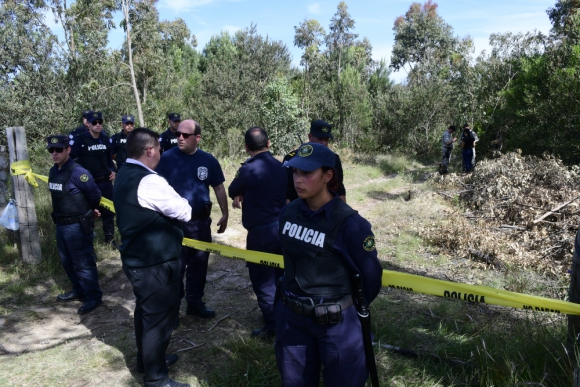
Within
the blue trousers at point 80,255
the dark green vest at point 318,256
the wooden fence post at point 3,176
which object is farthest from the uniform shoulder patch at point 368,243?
the wooden fence post at point 3,176

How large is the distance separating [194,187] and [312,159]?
7.35ft

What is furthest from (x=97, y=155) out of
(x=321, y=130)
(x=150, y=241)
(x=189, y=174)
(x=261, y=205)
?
(x=150, y=241)

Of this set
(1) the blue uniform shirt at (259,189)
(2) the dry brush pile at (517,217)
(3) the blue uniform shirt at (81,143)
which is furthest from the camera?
(3) the blue uniform shirt at (81,143)

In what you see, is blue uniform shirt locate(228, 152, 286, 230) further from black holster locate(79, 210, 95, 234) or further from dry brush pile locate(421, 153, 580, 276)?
dry brush pile locate(421, 153, 580, 276)

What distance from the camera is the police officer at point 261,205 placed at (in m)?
3.83

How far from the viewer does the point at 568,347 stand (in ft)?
8.87

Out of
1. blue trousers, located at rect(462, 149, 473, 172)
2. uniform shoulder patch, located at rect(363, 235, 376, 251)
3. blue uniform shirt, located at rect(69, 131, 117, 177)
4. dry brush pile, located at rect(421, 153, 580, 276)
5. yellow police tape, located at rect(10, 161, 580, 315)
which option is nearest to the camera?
uniform shoulder patch, located at rect(363, 235, 376, 251)

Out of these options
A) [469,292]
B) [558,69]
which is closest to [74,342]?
[469,292]

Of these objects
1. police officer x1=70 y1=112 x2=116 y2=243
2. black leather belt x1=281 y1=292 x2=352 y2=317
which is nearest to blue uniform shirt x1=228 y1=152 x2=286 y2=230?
black leather belt x1=281 y1=292 x2=352 y2=317

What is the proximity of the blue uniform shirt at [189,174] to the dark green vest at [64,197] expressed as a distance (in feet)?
3.81

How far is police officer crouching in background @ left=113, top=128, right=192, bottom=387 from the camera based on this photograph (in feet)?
9.55

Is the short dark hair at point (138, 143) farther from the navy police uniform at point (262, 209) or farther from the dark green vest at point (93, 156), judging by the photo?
the dark green vest at point (93, 156)

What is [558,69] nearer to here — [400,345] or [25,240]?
[400,345]

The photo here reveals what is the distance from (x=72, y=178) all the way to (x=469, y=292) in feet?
13.6
